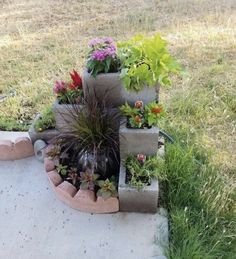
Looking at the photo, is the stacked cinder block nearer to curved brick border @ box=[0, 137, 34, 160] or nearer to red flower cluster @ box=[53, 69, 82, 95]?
red flower cluster @ box=[53, 69, 82, 95]

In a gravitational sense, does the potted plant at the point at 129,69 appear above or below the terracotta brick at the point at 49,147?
above

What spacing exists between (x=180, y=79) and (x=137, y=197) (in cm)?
189

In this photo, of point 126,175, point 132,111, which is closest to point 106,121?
point 132,111

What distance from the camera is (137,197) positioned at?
2.12 m

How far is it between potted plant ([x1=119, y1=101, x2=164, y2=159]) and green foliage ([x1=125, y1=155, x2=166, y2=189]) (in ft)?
0.22

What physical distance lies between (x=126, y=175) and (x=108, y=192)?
0.15 metres

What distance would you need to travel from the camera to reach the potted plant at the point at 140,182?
6.88 feet

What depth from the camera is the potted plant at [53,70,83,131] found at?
2.36 meters

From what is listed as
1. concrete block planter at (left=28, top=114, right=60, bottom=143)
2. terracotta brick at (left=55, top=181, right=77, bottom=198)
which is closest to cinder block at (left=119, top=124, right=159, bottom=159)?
terracotta brick at (left=55, top=181, right=77, bottom=198)

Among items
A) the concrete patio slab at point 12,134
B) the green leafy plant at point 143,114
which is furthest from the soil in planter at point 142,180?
the concrete patio slab at point 12,134

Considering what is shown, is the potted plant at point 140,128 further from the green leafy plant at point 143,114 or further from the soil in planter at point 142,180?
the soil in planter at point 142,180

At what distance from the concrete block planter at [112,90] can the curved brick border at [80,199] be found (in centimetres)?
59

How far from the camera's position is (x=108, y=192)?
7.08ft

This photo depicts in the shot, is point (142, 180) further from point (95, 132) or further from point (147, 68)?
point (147, 68)
